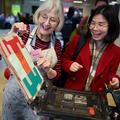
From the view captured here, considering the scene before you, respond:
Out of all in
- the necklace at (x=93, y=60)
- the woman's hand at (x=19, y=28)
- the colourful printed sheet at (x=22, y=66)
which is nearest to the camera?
the colourful printed sheet at (x=22, y=66)

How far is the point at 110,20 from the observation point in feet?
6.07

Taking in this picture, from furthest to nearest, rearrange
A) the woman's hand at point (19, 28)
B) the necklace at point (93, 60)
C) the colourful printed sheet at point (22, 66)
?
the necklace at point (93, 60), the woman's hand at point (19, 28), the colourful printed sheet at point (22, 66)

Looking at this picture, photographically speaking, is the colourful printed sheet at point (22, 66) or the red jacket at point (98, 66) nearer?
the colourful printed sheet at point (22, 66)

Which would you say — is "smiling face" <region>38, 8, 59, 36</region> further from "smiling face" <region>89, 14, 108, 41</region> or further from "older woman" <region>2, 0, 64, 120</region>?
"smiling face" <region>89, 14, 108, 41</region>

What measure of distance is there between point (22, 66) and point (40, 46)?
0.42 metres

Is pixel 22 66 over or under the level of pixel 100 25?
under

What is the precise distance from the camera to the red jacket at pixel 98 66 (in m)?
1.89

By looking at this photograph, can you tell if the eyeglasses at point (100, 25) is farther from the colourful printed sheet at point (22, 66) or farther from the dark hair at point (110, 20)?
the colourful printed sheet at point (22, 66)

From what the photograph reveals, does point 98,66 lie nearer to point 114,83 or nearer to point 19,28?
point 114,83

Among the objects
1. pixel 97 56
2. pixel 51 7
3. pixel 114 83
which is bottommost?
pixel 114 83

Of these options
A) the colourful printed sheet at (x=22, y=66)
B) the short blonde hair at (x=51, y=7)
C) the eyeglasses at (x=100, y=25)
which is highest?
the short blonde hair at (x=51, y=7)

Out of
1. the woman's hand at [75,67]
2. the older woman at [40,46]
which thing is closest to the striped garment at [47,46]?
the older woman at [40,46]

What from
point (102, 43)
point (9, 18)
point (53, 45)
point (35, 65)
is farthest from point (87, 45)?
point (9, 18)

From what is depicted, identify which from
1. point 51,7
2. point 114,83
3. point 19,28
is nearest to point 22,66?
point 19,28
